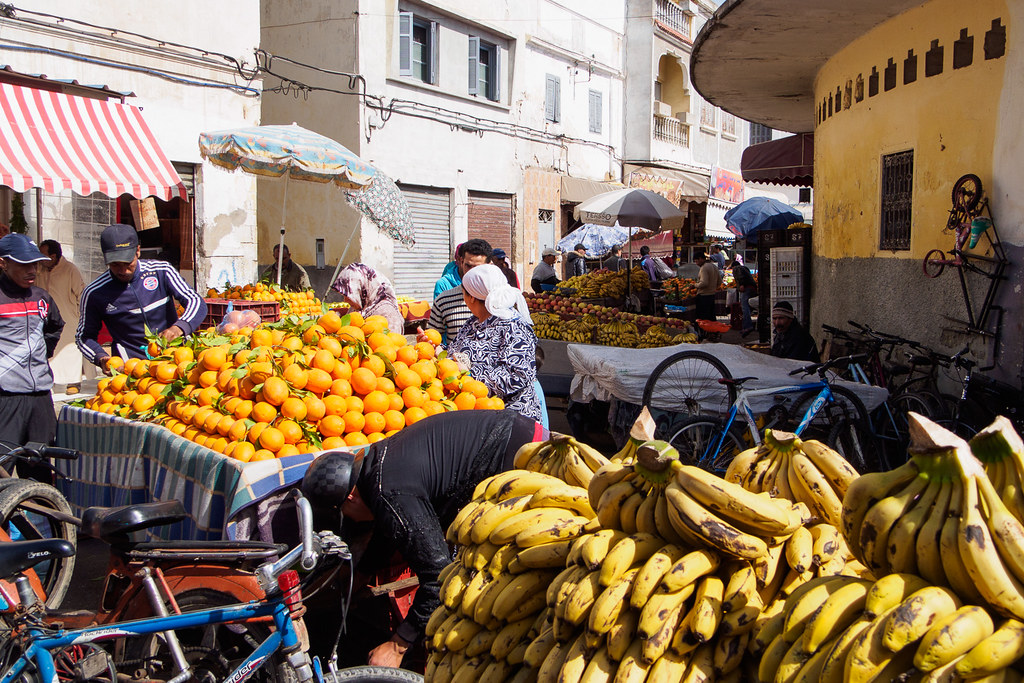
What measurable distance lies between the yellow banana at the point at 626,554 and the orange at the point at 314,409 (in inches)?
91.6

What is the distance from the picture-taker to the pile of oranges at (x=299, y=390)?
3820 millimetres

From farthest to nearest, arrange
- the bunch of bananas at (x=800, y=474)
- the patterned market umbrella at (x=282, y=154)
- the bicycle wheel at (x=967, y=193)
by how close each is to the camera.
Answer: the patterned market umbrella at (x=282, y=154) → the bicycle wheel at (x=967, y=193) → the bunch of bananas at (x=800, y=474)

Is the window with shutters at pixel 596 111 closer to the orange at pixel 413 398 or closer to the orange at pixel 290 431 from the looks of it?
the orange at pixel 413 398

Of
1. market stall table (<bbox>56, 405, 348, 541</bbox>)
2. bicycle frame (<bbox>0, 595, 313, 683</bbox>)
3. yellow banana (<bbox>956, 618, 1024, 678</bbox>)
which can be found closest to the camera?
yellow banana (<bbox>956, 618, 1024, 678</bbox>)

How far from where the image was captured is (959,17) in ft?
22.1

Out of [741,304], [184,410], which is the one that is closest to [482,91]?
[741,304]

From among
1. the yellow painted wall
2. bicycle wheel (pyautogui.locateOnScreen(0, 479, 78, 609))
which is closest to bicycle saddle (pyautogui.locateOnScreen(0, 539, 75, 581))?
bicycle wheel (pyautogui.locateOnScreen(0, 479, 78, 609))

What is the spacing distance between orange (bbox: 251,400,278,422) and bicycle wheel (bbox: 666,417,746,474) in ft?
10.4

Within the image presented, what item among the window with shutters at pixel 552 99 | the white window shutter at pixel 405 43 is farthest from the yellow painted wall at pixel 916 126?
the window with shutters at pixel 552 99

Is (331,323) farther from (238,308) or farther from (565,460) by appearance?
(238,308)

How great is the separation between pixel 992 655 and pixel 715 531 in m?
0.52

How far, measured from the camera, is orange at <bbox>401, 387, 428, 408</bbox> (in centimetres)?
404

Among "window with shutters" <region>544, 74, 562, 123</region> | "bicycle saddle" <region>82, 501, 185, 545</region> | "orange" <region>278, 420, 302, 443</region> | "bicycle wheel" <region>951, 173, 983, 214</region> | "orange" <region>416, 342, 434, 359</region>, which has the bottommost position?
"bicycle saddle" <region>82, 501, 185, 545</region>

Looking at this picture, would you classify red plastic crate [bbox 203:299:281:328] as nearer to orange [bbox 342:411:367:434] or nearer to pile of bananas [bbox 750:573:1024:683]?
orange [bbox 342:411:367:434]
